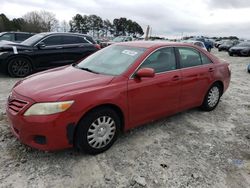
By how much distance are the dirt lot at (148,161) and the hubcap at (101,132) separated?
0.59ft

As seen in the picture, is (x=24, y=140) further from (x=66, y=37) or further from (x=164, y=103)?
(x=66, y=37)

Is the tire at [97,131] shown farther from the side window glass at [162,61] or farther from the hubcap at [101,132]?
the side window glass at [162,61]

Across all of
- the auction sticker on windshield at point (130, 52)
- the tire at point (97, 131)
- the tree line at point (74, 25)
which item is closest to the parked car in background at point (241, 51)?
the auction sticker on windshield at point (130, 52)

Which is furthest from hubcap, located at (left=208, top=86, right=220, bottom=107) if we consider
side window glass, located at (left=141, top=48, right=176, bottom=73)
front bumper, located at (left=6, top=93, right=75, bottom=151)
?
front bumper, located at (left=6, top=93, right=75, bottom=151)

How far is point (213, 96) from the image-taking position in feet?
16.3

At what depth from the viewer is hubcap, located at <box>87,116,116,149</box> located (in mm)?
3041

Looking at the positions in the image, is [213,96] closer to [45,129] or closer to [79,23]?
[45,129]

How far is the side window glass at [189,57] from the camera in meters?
4.19

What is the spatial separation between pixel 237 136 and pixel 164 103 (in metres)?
1.39

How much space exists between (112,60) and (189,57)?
1.52 meters

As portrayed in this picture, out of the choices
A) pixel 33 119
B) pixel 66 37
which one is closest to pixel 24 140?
pixel 33 119

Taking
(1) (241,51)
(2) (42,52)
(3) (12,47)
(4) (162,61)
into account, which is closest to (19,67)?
(3) (12,47)

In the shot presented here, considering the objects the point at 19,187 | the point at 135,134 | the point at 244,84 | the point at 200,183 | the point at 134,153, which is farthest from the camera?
the point at 244,84

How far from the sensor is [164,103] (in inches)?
151
